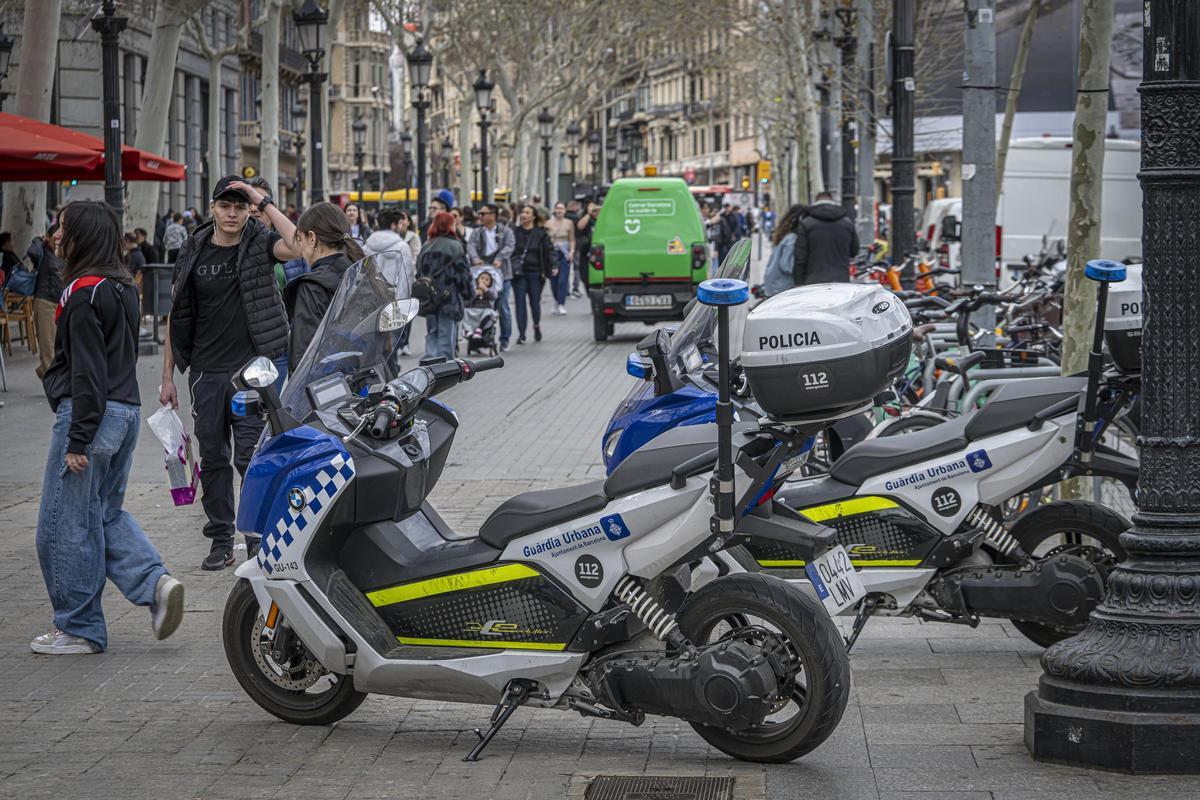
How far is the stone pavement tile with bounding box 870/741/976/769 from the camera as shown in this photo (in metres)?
5.31

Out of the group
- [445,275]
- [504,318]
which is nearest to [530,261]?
[504,318]

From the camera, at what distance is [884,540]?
21.8 feet

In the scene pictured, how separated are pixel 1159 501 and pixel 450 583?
6.96ft

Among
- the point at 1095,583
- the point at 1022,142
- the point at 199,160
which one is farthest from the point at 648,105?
the point at 1095,583

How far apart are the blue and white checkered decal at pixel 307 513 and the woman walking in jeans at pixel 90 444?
1.32m

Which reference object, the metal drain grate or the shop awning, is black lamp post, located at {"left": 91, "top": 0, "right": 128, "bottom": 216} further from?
the metal drain grate

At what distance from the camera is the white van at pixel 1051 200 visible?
26.7 metres

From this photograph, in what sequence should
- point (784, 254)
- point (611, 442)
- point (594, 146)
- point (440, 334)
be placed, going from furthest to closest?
1. point (594, 146)
2. point (440, 334)
3. point (784, 254)
4. point (611, 442)

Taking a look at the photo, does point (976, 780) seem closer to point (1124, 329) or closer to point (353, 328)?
point (1124, 329)

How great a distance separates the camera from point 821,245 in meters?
15.3

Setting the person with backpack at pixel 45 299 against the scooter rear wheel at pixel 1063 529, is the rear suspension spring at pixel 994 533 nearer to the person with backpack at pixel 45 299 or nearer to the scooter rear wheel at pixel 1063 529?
the scooter rear wheel at pixel 1063 529

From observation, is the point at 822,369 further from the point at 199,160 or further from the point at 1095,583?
the point at 199,160

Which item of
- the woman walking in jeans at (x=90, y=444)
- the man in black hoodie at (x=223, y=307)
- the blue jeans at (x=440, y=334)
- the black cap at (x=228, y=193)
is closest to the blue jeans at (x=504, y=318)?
the blue jeans at (x=440, y=334)

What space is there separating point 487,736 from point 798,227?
10.4 meters
